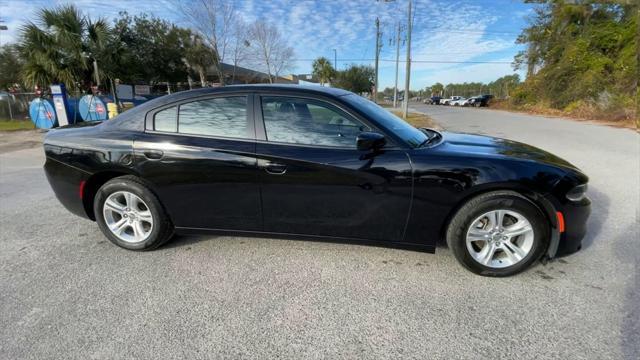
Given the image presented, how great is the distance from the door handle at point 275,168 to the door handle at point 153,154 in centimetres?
97

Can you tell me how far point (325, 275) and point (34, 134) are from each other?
14106 mm

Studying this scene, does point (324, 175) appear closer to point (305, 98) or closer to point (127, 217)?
point (305, 98)

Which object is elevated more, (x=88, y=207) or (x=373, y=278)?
(x=88, y=207)

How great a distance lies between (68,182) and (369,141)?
9.46 ft

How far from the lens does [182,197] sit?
2846mm

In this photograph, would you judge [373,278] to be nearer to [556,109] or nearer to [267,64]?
[556,109]

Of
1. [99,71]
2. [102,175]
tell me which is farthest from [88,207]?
[99,71]

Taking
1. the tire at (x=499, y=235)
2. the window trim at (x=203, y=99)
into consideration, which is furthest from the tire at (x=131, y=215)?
the tire at (x=499, y=235)

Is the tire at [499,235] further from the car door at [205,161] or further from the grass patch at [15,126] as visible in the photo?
the grass patch at [15,126]

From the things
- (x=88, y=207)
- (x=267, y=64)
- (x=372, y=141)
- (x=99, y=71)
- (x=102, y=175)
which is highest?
(x=267, y=64)

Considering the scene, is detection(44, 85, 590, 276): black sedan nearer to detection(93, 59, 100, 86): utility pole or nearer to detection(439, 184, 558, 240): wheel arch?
detection(439, 184, 558, 240): wheel arch

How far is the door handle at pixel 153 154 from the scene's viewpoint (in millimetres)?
2795

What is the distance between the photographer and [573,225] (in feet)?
8.23

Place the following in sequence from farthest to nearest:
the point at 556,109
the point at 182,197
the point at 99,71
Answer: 1. the point at 556,109
2. the point at 99,71
3. the point at 182,197
